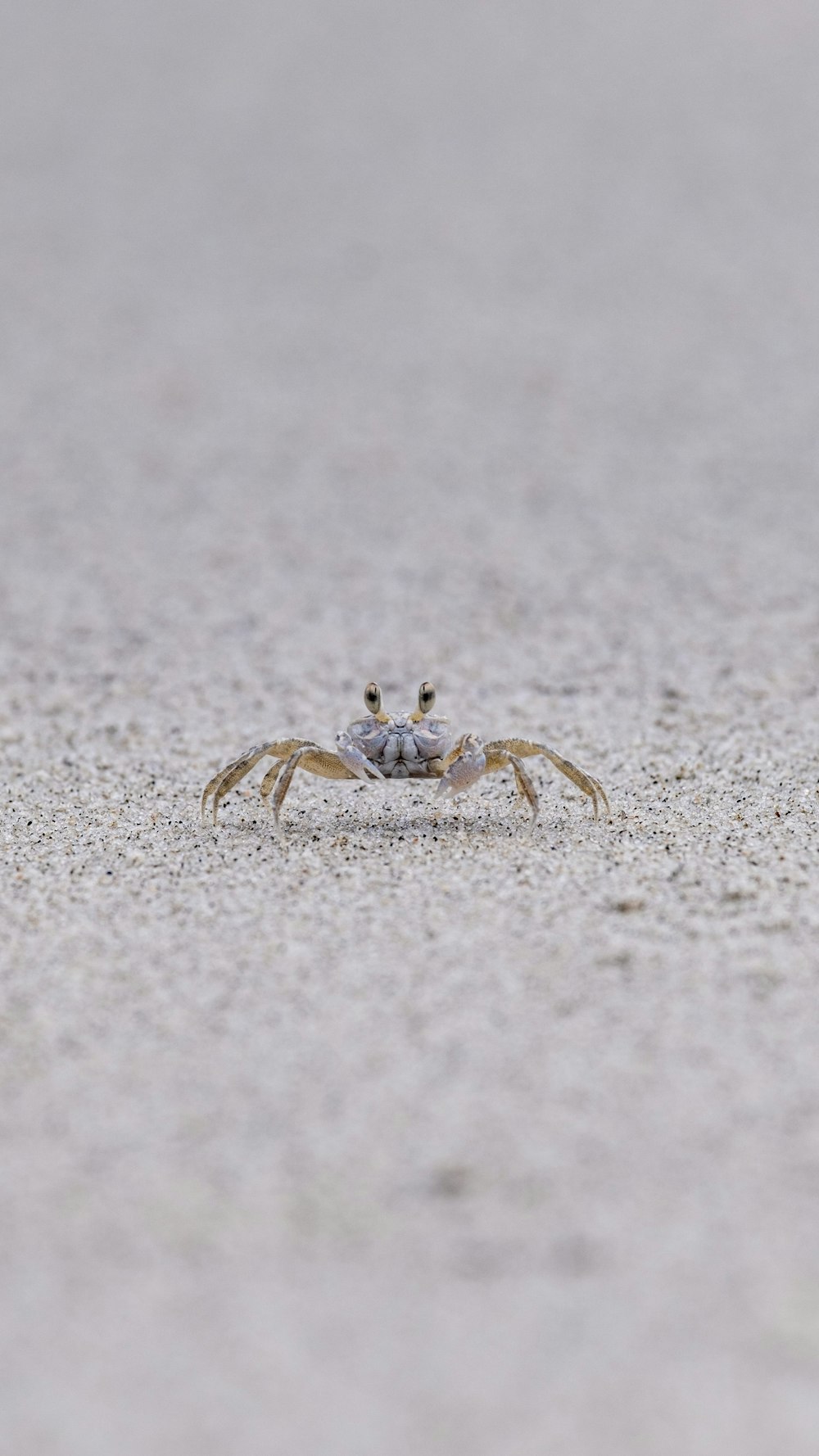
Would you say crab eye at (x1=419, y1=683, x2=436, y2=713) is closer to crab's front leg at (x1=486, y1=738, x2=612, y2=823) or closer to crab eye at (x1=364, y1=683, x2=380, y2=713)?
crab eye at (x1=364, y1=683, x2=380, y2=713)

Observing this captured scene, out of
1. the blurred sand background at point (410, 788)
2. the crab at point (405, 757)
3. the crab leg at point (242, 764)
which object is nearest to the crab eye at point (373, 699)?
the crab at point (405, 757)

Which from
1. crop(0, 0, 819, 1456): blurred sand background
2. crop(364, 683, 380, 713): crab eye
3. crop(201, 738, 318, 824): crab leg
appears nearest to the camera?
crop(0, 0, 819, 1456): blurred sand background

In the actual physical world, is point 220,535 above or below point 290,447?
below

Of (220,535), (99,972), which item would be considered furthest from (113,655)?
(99,972)

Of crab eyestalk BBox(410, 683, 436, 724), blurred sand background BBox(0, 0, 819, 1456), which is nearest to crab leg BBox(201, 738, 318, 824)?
blurred sand background BBox(0, 0, 819, 1456)

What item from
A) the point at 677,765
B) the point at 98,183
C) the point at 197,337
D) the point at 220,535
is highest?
the point at 98,183

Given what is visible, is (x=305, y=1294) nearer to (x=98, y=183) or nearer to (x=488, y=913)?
(x=488, y=913)

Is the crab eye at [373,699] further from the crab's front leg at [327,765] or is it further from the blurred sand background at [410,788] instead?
the blurred sand background at [410,788]

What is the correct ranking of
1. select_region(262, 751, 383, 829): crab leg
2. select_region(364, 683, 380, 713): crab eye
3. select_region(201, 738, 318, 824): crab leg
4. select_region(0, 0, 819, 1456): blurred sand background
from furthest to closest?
select_region(364, 683, 380, 713): crab eye → select_region(201, 738, 318, 824): crab leg → select_region(262, 751, 383, 829): crab leg → select_region(0, 0, 819, 1456): blurred sand background

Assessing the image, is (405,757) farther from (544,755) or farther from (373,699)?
(544,755)
